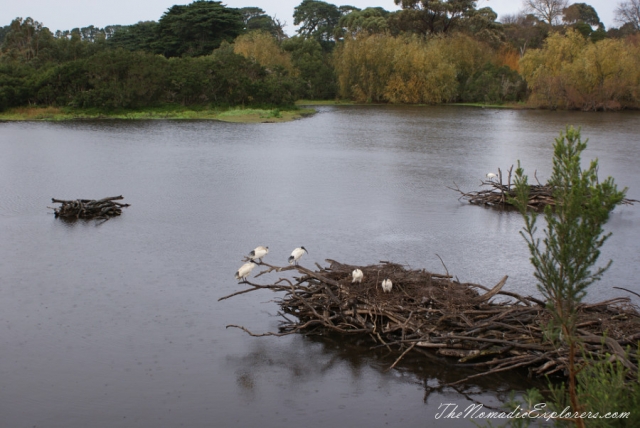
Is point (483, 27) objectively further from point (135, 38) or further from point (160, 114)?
point (160, 114)

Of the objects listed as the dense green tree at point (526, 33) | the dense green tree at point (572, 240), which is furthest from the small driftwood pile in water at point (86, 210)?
the dense green tree at point (526, 33)

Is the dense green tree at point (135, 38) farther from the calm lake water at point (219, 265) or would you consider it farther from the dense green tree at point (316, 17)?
the calm lake water at point (219, 265)

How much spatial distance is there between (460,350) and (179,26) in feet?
215

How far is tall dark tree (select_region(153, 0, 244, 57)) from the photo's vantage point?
6762cm

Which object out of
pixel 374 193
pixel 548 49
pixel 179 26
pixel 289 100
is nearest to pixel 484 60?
pixel 548 49

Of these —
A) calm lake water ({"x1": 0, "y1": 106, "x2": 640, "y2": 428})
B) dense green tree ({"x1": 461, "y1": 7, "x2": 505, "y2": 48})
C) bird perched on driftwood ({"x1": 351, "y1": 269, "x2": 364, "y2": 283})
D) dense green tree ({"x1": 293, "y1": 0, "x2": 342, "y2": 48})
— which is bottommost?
calm lake water ({"x1": 0, "y1": 106, "x2": 640, "y2": 428})

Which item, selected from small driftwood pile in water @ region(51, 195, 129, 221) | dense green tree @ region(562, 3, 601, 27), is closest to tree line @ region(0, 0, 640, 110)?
dense green tree @ region(562, 3, 601, 27)

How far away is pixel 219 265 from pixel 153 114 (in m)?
36.9

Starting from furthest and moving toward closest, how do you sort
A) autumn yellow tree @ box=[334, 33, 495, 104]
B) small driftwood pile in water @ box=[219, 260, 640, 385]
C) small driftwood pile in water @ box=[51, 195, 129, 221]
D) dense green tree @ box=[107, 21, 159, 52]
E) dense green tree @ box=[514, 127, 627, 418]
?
dense green tree @ box=[107, 21, 159, 52] < autumn yellow tree @ box=[334, 33, 495, 104] < small driftwood pile in water @ box=[51, 195, 129, 221] < small driftwood pile in water @ box=[219, 260, 640, 385] < dense green tree @ box=[514, 127, 627, 418]

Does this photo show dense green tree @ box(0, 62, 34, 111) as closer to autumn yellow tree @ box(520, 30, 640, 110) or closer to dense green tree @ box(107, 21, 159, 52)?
dense green tree @ box(107, 21, 159, 52)

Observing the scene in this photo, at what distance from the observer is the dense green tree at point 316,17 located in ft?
317

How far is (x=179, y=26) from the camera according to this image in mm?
67875

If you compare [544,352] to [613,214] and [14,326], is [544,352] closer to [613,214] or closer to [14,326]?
[14,326]

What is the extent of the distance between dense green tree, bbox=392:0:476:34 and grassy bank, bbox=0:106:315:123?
31497 mm
